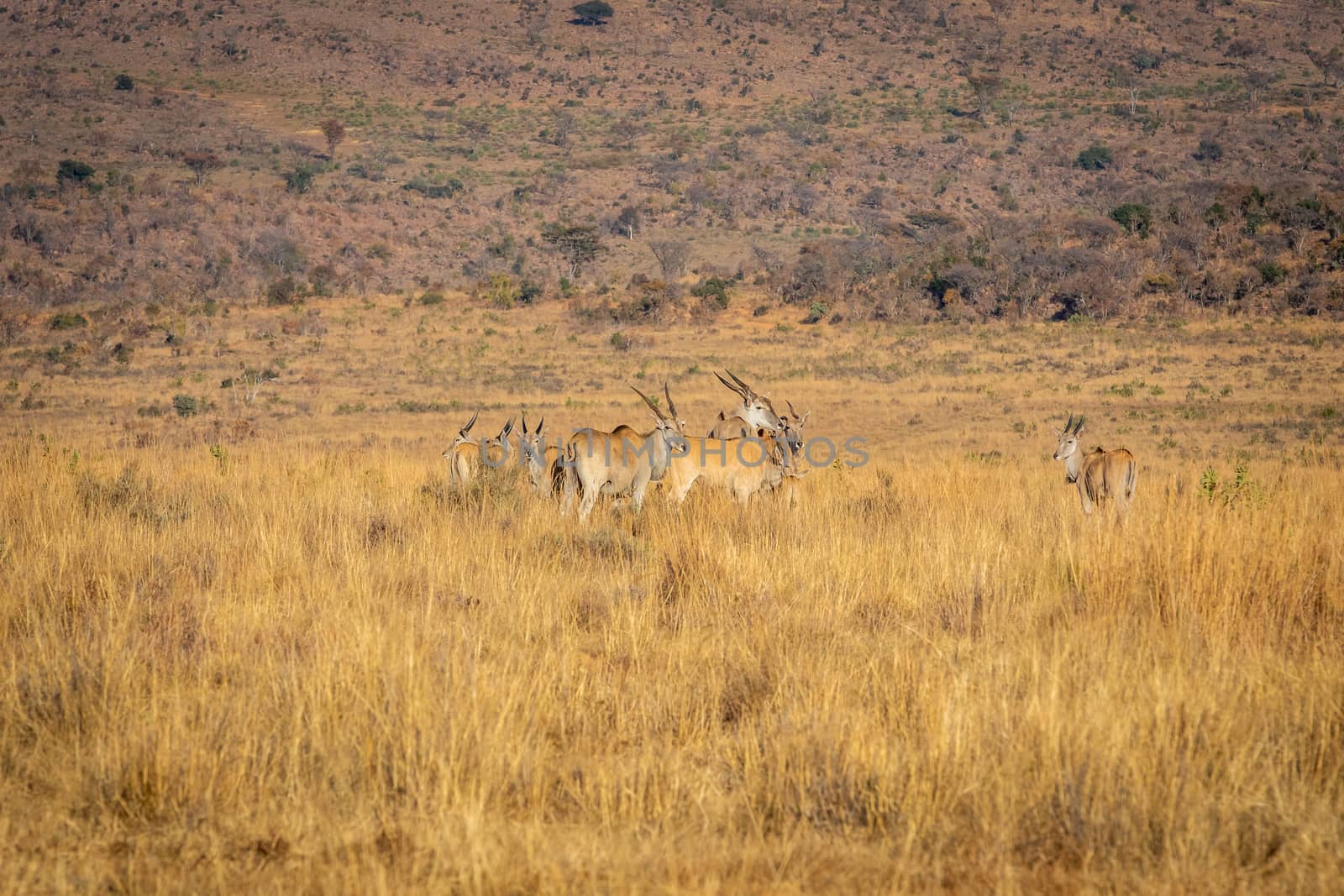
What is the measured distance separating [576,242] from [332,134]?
88.9 ft

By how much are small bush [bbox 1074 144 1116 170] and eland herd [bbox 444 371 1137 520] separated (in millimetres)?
60507

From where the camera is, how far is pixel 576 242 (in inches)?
2077

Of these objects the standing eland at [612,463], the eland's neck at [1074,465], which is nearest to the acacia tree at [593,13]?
the eland's neck at [1074,465]

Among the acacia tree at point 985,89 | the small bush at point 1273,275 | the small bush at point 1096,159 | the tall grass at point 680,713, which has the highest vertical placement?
the acacia tree at point 985,89

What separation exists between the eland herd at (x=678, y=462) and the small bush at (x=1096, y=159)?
60507 mm

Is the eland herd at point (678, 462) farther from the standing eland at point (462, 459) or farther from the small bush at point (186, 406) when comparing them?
the small bush at point (186, 406)

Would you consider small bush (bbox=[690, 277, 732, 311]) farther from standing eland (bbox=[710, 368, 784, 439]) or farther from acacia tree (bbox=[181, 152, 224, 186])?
acacia tree (bbox=[181, 152, 224, 186])

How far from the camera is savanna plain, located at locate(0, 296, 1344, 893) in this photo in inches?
144

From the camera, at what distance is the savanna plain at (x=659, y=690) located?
3662 mm

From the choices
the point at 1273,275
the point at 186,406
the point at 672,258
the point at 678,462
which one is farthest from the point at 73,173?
the point at 678,462

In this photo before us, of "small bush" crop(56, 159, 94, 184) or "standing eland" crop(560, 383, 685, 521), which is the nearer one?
"standing eland" crop(560, 383, 685, 521)

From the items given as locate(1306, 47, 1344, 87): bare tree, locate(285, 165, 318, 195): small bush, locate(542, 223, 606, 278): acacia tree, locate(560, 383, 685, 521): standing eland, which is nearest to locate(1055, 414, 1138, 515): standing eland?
locate(560, 383, 685, 521): standing eland

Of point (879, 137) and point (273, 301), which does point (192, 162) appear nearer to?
point (273, 301)

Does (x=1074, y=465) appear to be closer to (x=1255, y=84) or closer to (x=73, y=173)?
(x=73, y=173)
